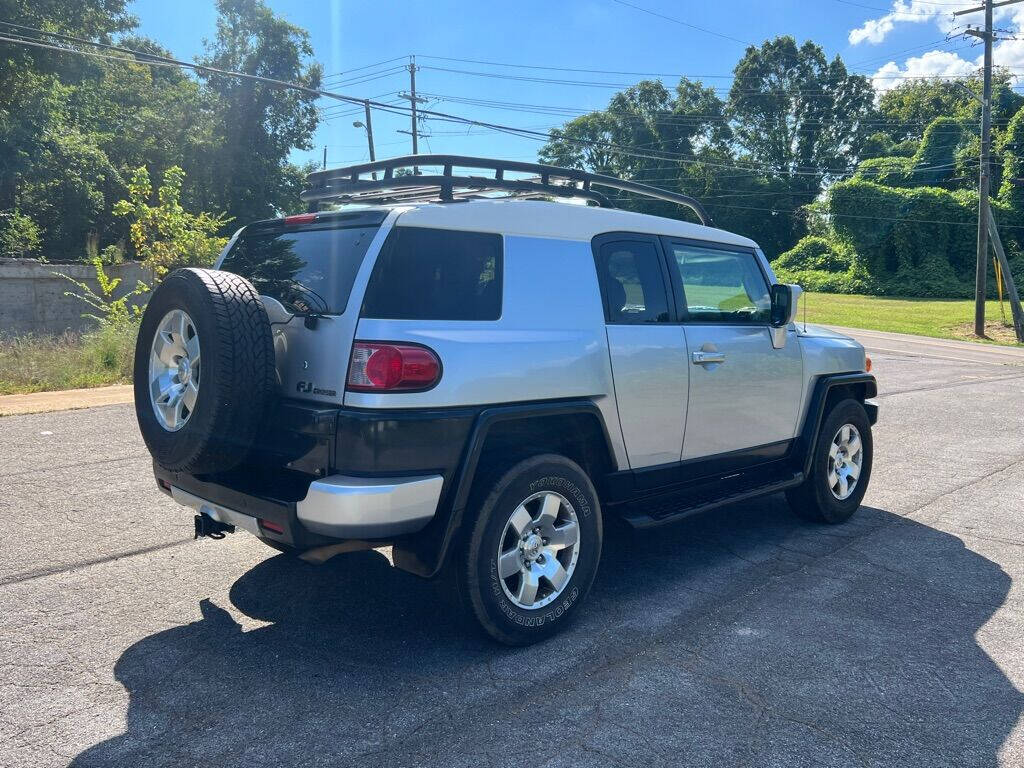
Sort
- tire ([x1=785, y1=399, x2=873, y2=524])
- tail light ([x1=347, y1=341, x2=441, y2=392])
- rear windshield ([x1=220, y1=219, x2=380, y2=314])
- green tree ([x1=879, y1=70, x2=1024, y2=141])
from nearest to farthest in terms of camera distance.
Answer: tail light ([x1=347, y1=341, x2=441, y2=392]) → rear windshield ([x1=220, y1=219, x2=380, y2=314]) → tire ([x1=785, y1=399, x2=873, y2=524]) → green tree ([x1=879, y1=70, x2=1024, y2=141])

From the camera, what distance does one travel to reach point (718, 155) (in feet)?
216

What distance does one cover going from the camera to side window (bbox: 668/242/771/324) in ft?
15.7

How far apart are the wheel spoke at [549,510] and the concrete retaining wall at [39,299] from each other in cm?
1554

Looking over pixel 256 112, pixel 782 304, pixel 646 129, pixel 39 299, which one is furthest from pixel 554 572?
pixel 646 129

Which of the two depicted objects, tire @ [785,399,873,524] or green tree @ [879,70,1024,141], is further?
green tree @ [879,70,1024,141]

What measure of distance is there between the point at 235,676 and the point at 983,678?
3.19m

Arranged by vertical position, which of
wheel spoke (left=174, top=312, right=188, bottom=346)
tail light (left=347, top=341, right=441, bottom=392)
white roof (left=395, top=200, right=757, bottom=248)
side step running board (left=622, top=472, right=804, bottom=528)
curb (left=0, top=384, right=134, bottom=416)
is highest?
white roof (left=395, top=200, right=757, bottom=248)

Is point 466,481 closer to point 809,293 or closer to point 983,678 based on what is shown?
point 983,678

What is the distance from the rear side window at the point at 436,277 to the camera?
348cm

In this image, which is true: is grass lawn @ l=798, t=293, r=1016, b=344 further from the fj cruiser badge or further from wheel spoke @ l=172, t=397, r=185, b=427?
wheel spoke @ l=172, t=397, r=185, b=427

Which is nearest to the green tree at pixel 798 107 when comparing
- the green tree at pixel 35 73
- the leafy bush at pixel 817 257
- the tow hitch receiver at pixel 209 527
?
the leafy bush at pixel 817 257

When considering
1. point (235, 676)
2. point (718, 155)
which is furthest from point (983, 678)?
point (718, 155)

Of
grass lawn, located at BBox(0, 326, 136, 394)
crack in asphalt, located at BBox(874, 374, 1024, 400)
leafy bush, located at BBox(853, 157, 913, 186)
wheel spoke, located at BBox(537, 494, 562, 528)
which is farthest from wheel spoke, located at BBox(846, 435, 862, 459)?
leafy bush, located at BBox(853, 157, 913, 186)

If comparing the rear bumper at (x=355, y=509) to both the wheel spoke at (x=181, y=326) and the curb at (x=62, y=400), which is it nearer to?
the wheel spoke at (x=181, y=326)
